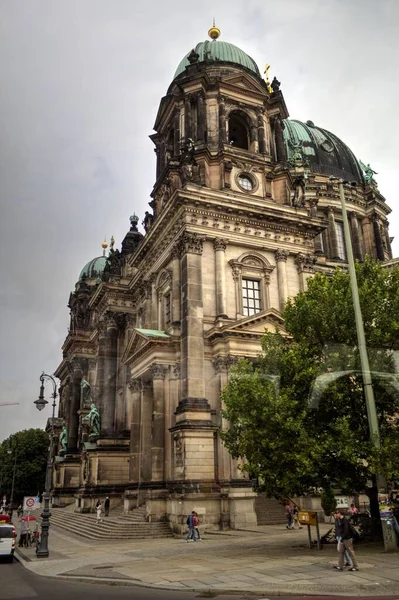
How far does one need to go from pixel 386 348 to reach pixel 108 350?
102 feet

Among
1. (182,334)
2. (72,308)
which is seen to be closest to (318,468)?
(182,334)

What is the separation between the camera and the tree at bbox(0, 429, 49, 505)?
88000 millimetres

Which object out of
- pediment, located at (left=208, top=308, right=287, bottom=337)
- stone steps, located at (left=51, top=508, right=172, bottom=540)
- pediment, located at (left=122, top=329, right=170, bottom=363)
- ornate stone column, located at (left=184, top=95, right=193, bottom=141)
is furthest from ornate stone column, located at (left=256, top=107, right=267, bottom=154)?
stone steps, located at (left=51, top=508, right=172, bottom=540)

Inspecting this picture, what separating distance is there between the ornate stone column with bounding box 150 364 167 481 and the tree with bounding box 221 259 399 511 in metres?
11.0

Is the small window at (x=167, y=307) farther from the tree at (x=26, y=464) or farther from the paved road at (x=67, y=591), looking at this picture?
the tree at (x=26, y=464)

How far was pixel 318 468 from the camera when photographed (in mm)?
18422

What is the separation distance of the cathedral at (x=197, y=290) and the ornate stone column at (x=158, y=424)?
2.4 inches

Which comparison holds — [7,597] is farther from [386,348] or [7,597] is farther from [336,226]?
[336,226]

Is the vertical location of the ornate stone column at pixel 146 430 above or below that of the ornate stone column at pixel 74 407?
below

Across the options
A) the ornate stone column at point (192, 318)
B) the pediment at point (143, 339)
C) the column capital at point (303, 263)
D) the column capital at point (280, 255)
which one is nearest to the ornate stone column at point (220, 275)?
the ornate stone column at point (192, 318)

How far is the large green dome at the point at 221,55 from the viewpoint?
42.7m

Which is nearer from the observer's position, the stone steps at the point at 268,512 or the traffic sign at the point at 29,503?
the traffic sign at the point at 29,503

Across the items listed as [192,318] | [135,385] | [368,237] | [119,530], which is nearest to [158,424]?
[135,385]

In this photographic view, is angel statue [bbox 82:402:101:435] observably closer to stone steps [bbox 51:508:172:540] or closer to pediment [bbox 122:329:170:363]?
pediment [bbox 122:329:170:363]
